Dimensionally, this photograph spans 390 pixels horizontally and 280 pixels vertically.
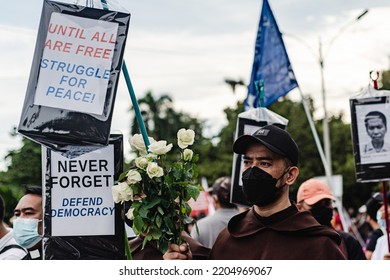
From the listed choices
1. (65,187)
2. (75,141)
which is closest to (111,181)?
(65,187)

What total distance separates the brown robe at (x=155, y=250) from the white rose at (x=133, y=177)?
0.64 m

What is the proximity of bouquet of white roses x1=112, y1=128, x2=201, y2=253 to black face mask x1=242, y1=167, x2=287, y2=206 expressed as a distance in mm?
271

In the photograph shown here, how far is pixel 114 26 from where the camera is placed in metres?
3.71

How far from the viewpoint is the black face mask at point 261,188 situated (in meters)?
3.92

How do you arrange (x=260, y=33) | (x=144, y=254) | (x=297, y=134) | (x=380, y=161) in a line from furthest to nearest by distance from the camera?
(x=297, y=134) → (x=260, y=33) → (x=380, y=161) → (x=144, y=254)

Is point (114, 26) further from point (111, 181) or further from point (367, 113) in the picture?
point (367, 113)

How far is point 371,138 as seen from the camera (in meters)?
5.75

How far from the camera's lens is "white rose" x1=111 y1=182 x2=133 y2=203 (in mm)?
3740

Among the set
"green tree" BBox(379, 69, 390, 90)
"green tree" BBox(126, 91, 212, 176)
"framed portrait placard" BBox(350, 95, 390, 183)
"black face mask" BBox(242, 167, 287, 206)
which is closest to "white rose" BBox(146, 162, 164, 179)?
"black face mask" BBox(242, 167, 287, 206)

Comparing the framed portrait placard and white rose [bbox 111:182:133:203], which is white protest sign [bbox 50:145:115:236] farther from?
the framed portrait placard

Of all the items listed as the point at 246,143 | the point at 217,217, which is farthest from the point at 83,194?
the point at 217,217

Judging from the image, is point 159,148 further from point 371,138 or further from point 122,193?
point 371,138

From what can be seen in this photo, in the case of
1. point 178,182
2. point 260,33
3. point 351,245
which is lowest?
point 351,245
